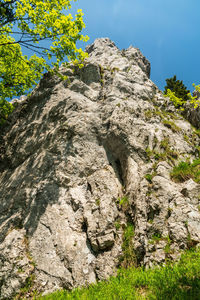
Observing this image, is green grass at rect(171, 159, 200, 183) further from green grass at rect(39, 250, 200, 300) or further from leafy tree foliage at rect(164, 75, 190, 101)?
leafy tree foliage at rect(164, 75, 190, 101)

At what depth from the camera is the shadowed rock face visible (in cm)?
802

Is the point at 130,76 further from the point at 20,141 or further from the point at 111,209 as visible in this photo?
the point at 111,209

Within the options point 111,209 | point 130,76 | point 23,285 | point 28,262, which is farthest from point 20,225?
point 130,76

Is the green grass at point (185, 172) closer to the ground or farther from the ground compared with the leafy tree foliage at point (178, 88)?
closer to the ground

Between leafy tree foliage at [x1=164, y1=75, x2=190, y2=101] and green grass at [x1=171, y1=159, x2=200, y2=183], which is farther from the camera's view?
leafy tree foliage at [x1=164, y1=75, x2=190, y2=101]

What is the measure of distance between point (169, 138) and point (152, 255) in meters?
9.09

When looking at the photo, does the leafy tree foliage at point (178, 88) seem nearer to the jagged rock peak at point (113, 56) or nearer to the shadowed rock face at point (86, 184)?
the jagged rock peak at point (113, 56)

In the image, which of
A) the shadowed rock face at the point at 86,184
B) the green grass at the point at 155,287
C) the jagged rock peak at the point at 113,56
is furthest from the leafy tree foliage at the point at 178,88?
the green grass at the point at 155,287

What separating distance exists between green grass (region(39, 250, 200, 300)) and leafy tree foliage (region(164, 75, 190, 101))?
96.6 feet

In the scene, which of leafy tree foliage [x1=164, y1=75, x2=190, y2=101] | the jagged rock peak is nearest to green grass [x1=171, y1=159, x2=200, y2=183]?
the jagged rock peak

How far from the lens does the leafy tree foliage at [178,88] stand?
31356 millimetres

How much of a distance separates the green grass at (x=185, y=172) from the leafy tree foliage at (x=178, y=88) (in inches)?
880

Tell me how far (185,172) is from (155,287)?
7244mm

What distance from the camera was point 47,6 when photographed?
12148mm
